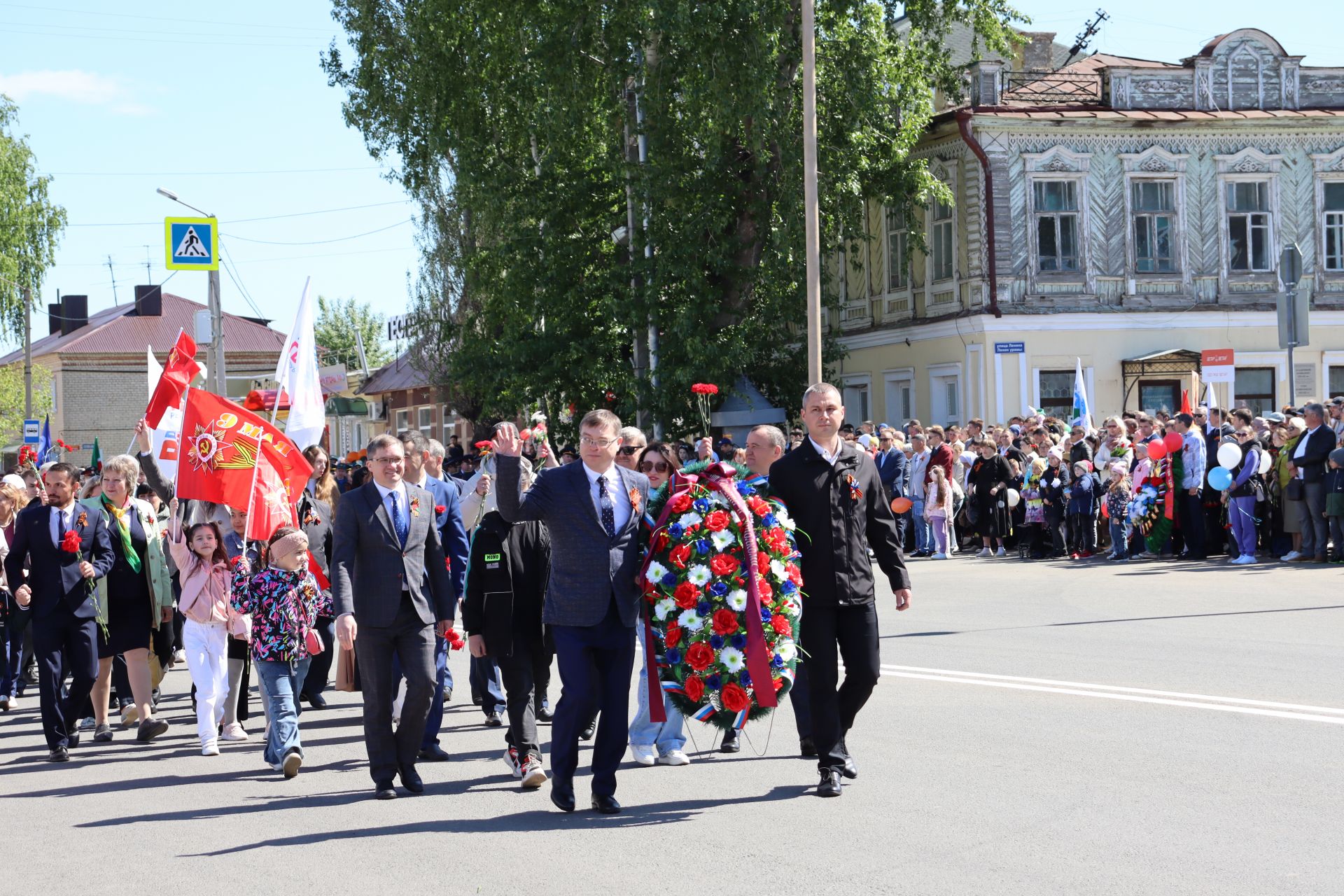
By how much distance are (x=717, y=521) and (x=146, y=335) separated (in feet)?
270

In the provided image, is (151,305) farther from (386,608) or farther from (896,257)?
(386,608)

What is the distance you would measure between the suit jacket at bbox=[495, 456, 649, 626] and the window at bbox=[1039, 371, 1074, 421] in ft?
90.1

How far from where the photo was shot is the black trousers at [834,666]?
26.3 feet

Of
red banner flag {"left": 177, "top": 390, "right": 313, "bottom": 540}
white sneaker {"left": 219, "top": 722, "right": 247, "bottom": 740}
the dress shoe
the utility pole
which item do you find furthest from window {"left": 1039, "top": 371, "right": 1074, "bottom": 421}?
the dress shoe

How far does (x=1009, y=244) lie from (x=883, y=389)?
5.35m

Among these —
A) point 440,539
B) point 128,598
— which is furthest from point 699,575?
point 128,598

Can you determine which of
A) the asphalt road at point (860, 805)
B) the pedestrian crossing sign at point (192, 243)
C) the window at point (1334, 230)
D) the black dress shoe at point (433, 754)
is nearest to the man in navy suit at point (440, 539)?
the black dress shoe at point (433, 754)

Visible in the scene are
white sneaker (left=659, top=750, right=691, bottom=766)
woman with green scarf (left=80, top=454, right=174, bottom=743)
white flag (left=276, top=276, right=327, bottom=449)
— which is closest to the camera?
white sneaker (left=659, top=750, right=691, bottom=766)

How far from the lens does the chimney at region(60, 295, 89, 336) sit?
90.2 m

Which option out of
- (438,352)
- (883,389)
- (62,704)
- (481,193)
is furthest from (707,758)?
(438,352)

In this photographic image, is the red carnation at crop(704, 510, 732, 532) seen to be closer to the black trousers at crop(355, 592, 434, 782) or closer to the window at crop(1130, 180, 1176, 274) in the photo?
the black trousers at crop(355, 592, 434, 782)

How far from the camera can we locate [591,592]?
777 centimetres

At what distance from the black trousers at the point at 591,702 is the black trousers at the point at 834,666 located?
0.95 meters

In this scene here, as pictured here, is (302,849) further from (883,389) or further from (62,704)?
(883,389)
